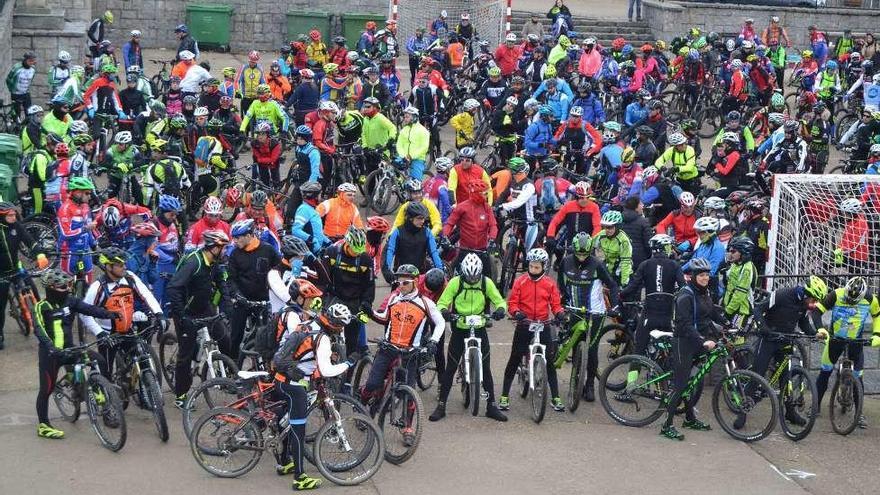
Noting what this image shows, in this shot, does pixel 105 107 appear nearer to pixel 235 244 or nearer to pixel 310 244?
pixel 310 244

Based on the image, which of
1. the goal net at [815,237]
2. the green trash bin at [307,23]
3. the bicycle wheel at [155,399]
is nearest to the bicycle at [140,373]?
the bicycle wheel at [155,399]

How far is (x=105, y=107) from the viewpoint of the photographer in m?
22.9

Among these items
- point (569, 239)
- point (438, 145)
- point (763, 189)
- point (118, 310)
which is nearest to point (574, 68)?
point (438, 145)

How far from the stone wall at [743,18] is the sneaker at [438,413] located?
23403 millimetres

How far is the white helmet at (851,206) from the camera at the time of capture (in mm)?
16562

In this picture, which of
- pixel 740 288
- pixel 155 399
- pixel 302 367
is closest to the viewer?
pixel 302 367

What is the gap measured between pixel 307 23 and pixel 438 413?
23.8m

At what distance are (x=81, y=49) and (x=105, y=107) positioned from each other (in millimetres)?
7252

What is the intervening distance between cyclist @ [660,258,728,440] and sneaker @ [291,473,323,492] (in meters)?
3.81

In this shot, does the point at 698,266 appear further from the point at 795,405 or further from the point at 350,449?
the point at 350,449

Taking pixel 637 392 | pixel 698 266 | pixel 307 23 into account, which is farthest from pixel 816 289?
pixel 307 23

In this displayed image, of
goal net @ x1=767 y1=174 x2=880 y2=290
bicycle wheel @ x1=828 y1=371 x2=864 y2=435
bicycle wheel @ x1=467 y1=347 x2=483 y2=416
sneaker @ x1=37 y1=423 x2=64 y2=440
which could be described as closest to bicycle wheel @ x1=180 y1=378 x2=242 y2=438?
sneaker @ x1=37 y1=423 x2=64 y2=440

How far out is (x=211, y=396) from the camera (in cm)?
1290

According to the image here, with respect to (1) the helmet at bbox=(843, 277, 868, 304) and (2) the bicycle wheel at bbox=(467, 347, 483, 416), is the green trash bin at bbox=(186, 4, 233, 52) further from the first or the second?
(1) the helmet at bbox=(843, 277, 868, 304)
